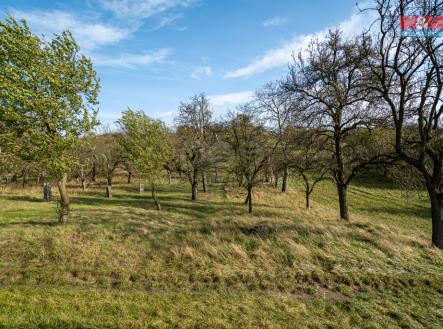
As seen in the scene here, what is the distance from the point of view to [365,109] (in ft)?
42.7

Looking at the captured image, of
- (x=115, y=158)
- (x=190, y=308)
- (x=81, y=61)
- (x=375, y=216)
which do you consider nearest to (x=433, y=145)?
(x=190, y=308)

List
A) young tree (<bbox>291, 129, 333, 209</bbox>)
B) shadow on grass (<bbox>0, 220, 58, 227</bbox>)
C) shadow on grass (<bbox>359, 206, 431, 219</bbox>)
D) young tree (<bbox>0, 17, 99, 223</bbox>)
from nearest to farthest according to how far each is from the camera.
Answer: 1. young tree (<bbox>0, 17, 99, 223</bbox>)
2. shadow on grass (<bbox>0, 220, 58, 227</bbox>)
3. young tree (<bbox>291, 129, 333, 209</bbox>)
4. shadow on grass (<bbox>359, 206, 431, 219</bbox>)

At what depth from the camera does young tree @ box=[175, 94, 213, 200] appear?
25516 millimetres

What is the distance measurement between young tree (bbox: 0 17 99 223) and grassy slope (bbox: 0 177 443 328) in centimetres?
408

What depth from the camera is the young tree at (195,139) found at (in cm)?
2552

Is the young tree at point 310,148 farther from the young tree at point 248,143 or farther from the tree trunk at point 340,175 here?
the young tree at point 248,143

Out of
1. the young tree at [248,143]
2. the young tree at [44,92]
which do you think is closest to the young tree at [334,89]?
the young tree at [248,143]

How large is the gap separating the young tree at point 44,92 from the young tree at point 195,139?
50.3 ft

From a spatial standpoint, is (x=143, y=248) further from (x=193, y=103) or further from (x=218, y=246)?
(x=193, y=103)

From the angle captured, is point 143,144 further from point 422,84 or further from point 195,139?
point 422,84

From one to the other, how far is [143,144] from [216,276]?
43.2 ft

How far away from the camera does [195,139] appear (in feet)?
87.4

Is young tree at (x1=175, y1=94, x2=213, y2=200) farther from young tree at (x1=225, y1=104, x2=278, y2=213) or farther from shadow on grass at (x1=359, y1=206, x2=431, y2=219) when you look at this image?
shadow on grass at (x1=359, y1=206, x2=431, y2=219)

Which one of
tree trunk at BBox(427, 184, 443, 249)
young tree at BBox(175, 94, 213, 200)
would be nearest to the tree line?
tree trunk at BBox(427, 184, 443, 249)
